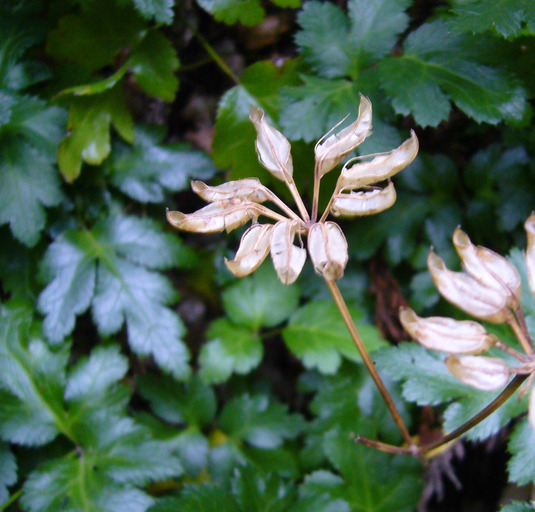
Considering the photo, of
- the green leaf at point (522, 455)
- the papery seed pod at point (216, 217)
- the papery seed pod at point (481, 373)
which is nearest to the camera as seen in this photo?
the papery seed pod at point (481, 373)

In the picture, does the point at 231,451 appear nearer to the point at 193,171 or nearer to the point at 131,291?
the point at 131,291

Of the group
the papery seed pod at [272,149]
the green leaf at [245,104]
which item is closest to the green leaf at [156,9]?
the green leaf at [245,104]

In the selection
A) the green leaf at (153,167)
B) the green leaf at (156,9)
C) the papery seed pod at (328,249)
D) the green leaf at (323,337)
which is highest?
the green leaf at (156,9)

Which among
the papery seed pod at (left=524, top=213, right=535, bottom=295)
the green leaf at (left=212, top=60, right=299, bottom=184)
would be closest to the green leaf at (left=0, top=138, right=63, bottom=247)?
the green leaf at (left=212, top=60, right=299, bottom=184)

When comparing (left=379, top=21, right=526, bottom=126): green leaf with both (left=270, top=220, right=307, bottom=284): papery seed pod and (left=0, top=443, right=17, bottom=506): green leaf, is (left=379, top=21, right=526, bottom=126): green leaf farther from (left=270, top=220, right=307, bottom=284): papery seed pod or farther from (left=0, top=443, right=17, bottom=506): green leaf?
(left=0, top=443, right=17, bottom=506): green leaf

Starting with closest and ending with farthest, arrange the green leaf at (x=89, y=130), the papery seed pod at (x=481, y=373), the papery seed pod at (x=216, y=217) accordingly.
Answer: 1. the papery seed pod at (x=481, y=373)
2. the papery seed pod at (x=216, y=217)
3. the green leaf at (x=89, y=130)

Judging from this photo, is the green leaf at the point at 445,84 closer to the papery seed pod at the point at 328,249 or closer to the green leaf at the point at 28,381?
the papery seed pod at the point at 328,249

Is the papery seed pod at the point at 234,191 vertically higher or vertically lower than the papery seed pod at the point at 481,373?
higher

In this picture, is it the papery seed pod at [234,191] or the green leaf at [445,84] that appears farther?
the green leaf at [445,84]
